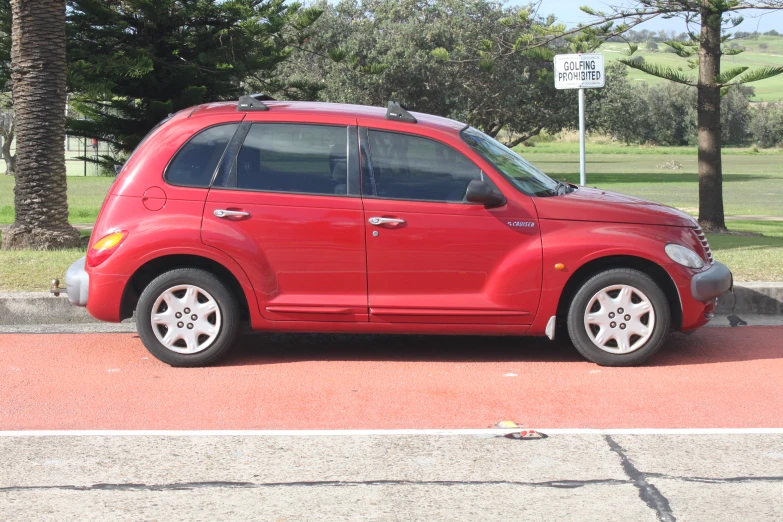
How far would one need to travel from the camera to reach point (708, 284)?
6.96m

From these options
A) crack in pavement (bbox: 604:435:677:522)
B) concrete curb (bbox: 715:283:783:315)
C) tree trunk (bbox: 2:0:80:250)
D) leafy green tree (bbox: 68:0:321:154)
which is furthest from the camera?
leafy green tree (bbox: 68:0:321:154)

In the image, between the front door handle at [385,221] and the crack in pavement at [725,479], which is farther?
the front door handle at [385,221]

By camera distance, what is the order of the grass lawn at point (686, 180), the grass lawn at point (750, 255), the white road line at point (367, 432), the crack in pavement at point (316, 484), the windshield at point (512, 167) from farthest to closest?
the grass lawn at point (686, 180)
the grass lawn at point (750, 255)
the windshield at point (512, 167)
the white road line at point (367, 432)
the crack in pavement at point (316, 484)

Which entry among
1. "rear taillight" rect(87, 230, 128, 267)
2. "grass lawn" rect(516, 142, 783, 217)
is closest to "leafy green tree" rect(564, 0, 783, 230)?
"grass lawn" rect(516, 142, 783, 217)

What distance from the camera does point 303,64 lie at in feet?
148

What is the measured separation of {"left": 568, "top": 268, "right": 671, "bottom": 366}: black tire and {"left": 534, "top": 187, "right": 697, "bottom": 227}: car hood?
37cm

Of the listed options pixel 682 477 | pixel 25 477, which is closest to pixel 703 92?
pixel 682 477

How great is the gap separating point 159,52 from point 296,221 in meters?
11.1

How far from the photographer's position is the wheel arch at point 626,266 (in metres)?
7.03

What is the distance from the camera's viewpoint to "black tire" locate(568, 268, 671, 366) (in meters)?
6.88

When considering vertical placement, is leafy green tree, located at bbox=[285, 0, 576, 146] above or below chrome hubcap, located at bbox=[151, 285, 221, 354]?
above

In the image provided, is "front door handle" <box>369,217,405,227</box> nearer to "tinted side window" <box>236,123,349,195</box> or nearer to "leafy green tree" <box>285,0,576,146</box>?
"tinted side window" <box>236,123,349,195</box>

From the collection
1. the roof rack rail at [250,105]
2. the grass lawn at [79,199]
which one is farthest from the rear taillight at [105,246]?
the grass lawn at [79,199]

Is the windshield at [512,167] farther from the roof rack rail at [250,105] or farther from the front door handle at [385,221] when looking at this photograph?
the roof rack rail at [250,105]
